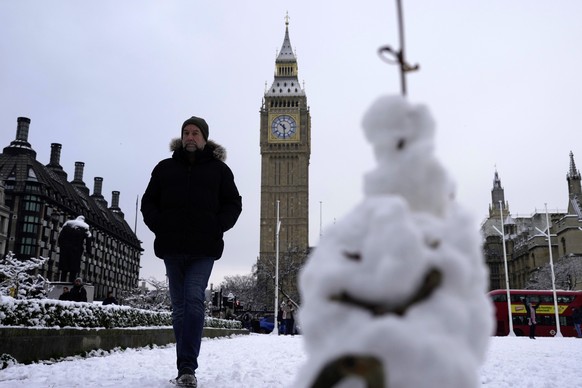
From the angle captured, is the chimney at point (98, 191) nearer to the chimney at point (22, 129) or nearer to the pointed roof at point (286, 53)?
the chimney at point (22, 129)

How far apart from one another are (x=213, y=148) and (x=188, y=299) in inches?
50.1

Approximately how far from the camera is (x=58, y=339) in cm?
591

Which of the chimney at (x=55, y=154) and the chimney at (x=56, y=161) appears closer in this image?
the chimney at (x=56, y=161)

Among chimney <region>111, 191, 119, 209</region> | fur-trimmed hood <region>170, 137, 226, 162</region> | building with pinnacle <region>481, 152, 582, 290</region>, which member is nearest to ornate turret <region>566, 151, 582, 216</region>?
building with pinnacle <region>481, 152, 582, 290</region>

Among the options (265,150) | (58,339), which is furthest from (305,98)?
(58,339)

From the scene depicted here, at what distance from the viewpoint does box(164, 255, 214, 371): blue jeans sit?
13.0 ft

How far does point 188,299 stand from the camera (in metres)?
4.06

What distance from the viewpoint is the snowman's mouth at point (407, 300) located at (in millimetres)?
1139

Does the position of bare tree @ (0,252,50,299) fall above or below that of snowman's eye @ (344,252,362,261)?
above

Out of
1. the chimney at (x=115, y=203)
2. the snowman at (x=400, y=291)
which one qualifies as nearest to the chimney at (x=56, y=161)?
the chimney at (x=115, y=203)

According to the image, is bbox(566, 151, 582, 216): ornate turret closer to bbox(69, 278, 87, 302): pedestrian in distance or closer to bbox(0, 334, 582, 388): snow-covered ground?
bbox(69, 278, 87, 302): pedestrian in distance

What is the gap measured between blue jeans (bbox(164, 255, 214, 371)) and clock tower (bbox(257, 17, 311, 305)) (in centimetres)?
7038

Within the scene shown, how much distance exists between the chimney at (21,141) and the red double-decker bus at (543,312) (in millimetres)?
47191

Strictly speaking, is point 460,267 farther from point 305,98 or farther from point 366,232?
point 305,98
